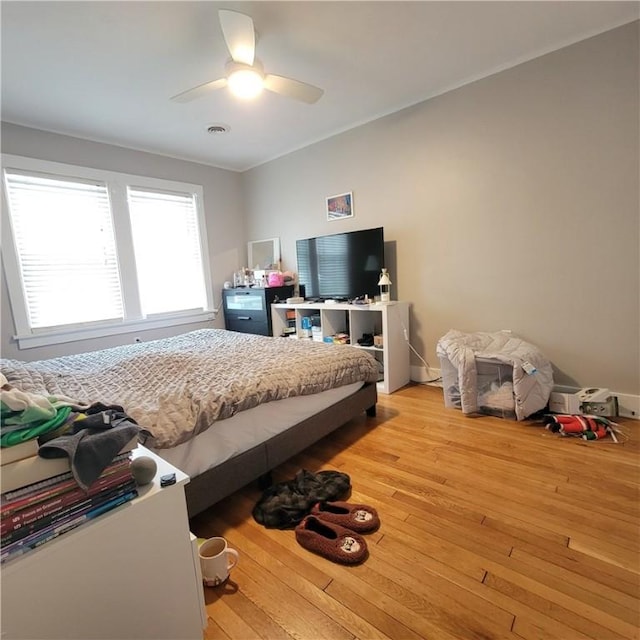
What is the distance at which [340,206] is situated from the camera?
12.1 feet

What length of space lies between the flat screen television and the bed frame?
133cm

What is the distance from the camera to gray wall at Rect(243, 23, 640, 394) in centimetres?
228

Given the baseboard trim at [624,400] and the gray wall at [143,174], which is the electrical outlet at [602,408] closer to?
the baseboard trim at [624,400]

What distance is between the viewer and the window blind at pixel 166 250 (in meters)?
3.73

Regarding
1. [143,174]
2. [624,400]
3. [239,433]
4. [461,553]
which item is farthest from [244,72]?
[624,400]

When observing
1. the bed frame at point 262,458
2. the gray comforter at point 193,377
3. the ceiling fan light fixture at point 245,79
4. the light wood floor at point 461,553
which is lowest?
the light wood floor at point 461,553

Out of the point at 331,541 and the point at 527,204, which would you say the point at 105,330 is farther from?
the point at 527,204

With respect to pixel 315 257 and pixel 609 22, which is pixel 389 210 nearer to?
pixel 315 257

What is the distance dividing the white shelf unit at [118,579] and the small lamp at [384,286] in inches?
99.4

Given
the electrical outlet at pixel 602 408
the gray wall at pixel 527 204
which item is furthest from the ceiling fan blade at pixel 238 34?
the electrical outlet at pixel 602 408

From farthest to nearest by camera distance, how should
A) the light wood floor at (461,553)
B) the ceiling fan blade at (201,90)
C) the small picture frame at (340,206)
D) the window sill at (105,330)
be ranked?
the small picture frame at (340,206)
the window sill at (105,330)
the ceiling fan blade at (201,90)
the light wood floor at (461,553)

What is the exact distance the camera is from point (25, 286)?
303cm

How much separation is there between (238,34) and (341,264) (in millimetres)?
2059

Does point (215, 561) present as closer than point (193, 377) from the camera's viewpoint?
Yes
